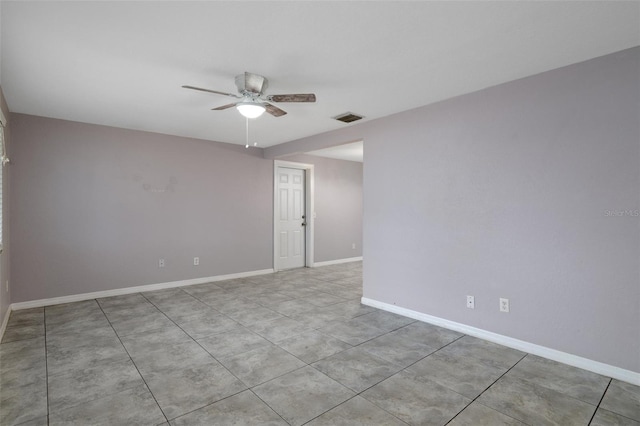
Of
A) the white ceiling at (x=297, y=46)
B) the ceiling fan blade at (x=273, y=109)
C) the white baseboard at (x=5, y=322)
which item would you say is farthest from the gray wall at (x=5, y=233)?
the ceiling fan blade at (x=273, y=109)

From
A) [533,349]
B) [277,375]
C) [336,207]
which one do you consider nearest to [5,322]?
[277,375]

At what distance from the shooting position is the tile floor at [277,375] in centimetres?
197

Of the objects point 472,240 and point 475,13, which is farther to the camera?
point 472,240

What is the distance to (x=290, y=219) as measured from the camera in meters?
6.75

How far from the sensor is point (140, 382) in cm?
234

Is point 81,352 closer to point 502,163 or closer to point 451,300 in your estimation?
point 451,300

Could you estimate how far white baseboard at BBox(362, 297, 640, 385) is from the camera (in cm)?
238

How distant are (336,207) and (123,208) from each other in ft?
13.9

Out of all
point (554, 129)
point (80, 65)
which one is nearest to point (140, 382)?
point (80, 65)

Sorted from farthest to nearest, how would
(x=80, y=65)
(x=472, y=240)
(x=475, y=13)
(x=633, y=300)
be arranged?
(x=472, y=240), (x=80, y=65), (x=633, y=300), (x=475, y=13)

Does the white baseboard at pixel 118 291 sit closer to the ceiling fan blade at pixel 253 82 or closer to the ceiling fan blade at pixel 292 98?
the ceiling fan blade at pixel 253 82

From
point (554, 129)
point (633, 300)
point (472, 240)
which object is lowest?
point (633, 300)

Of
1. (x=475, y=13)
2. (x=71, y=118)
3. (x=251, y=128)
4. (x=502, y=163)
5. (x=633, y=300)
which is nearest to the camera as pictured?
(x=475, y=13)

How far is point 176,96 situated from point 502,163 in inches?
132
